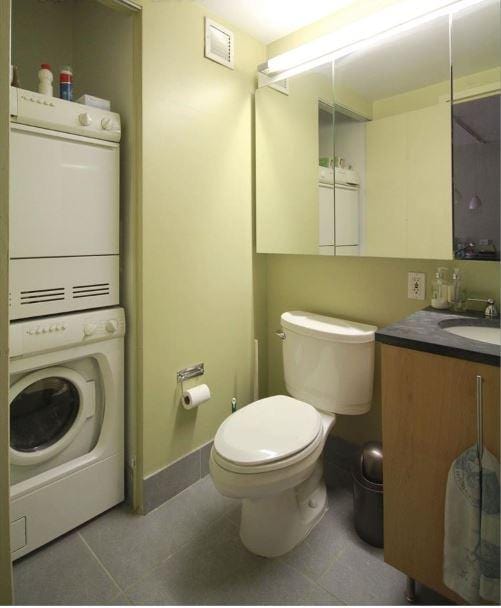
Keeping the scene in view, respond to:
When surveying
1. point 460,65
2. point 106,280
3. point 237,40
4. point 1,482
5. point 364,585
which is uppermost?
point 237,40

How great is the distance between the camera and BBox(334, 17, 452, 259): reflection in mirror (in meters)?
1.43

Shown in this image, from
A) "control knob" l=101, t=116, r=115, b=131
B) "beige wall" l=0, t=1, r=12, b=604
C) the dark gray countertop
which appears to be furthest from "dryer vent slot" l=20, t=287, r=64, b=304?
the dark gray countertop

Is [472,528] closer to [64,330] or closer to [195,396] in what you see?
[195,396]

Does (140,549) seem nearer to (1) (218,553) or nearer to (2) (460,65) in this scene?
(1) (218,553)

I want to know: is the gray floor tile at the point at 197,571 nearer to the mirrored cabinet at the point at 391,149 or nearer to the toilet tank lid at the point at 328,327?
the toilet tank lid at the point at 328,327

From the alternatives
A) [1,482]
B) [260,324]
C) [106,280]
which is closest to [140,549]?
[1,482]

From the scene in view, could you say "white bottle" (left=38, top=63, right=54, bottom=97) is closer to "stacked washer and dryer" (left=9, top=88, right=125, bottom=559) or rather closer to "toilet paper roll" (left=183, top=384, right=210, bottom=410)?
"stacked washer and dryer" (left=9, top=88, right=125, bottom=559)

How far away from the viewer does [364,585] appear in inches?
51.2

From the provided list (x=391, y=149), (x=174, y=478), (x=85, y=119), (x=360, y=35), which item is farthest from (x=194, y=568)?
(x=360, y=35)

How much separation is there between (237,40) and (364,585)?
2.43 meters

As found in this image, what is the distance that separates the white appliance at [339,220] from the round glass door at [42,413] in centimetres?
131

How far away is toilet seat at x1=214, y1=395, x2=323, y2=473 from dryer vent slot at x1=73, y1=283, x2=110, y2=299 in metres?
0.74

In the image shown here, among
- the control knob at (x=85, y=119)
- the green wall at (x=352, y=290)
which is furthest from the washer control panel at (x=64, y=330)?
the green wall at (x=352, y=290)

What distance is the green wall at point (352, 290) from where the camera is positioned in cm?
158
